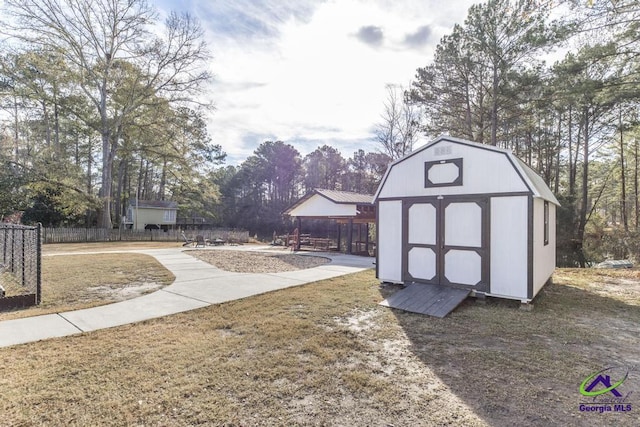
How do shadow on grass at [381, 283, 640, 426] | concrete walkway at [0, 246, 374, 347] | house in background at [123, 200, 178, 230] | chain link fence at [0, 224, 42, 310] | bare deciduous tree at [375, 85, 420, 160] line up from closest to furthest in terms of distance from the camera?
shadow on grass at [381, 283, 640, 426] < concrete walkway at [0, 246, 374, 347] < chain link fence at [0, 224, 42, 310] < bare deciduous tree at [375, 85, 420, 160] < house in background at [123, 200, 178, 230]

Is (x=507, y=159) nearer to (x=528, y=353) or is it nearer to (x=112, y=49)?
(x=528, y=353)

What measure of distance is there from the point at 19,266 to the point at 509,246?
9.67 meters

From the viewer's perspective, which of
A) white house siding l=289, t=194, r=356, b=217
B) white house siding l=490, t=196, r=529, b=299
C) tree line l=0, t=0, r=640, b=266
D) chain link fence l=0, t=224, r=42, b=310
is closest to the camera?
chain link fence l=0, t=224, r=42, b=310

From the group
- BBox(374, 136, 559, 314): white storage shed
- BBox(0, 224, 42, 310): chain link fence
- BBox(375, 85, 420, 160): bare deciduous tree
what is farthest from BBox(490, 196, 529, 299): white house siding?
BBox(375, 85, 420, 160): bare deciduous tree

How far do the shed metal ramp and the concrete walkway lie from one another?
259 centimetres

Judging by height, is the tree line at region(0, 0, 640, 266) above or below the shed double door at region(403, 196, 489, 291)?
above

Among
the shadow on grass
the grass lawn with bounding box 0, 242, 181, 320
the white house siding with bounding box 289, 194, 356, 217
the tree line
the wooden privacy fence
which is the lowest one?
the shadow on grass

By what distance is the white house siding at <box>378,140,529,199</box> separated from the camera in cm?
571

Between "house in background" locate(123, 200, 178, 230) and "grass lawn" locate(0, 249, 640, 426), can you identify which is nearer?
"grass lawn" locate(0, 249, 640, 426)

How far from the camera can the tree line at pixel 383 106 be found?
45.0 feet

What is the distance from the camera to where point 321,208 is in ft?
54.3

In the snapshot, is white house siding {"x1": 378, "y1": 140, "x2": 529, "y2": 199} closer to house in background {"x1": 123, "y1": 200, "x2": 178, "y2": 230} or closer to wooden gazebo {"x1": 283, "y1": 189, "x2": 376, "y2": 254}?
wooden gazebo {"x1": 283, "y1": 189, "x2": 376, "y2": 254}

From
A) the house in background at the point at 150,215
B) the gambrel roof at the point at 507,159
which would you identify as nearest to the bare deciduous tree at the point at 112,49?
the house in background at the point at 150,215

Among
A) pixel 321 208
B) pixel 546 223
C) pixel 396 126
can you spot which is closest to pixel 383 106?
pixel 396 126
